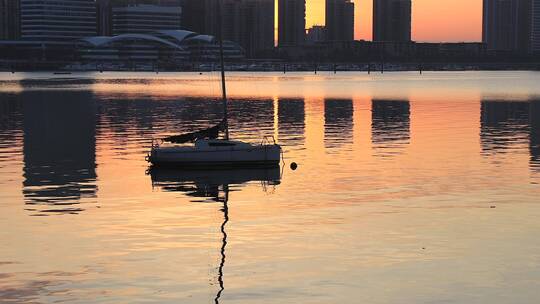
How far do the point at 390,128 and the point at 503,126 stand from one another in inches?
575

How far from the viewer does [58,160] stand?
7538 cm

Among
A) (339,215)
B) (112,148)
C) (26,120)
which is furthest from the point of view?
(26,120)

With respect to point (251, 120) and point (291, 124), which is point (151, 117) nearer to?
point (251, 120)

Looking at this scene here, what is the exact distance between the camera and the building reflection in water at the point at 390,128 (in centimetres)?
8538

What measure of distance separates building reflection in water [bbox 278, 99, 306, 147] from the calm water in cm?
302

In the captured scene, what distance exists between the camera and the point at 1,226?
150ft

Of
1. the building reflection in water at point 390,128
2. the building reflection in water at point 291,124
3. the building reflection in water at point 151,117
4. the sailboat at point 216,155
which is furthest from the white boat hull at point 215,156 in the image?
the building reflection in water at point 151,117

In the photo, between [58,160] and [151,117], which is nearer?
[58,160]

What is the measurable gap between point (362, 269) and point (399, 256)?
8.85ft

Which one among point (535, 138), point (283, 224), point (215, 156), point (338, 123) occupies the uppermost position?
point (215, 156)

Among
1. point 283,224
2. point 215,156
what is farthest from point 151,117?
point 283,224

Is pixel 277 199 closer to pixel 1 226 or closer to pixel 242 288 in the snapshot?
pixel 1 226

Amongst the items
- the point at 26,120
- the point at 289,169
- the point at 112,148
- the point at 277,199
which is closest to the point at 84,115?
the point at 26,120

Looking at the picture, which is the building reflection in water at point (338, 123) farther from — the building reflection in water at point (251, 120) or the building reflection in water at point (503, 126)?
the building reflection in water at point (503, 126)
